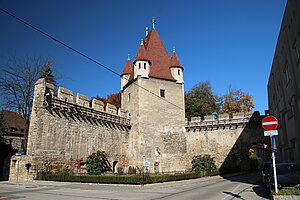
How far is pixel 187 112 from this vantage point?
3766cm

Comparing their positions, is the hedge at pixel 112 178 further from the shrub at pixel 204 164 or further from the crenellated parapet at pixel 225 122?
the crenellated parapet at pixel 225 122

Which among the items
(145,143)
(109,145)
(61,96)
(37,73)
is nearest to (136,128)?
(145,143)

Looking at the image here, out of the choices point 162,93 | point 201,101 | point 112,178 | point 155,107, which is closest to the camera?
point 112,178

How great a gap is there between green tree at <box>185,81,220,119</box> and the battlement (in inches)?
602

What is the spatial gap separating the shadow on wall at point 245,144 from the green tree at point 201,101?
10.6 m

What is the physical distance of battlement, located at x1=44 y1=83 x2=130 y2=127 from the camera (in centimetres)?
1769

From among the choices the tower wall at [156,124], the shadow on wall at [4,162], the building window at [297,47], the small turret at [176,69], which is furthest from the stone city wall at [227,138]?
the shadow on wall at [4,162]

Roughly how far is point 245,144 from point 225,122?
3.22 m

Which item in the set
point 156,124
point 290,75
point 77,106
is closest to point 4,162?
point 77,106

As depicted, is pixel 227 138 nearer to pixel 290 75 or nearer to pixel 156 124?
pixel 156 124

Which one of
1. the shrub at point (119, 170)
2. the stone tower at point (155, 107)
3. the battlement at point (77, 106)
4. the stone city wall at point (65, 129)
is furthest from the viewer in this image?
the stone tower at point (155, 107)

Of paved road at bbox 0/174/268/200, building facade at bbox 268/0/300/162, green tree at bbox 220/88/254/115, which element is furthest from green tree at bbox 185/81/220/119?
paved road at bbox 0/174/268/200

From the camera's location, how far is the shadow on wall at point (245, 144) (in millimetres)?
25016

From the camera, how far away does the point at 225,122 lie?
26078 millimetres
